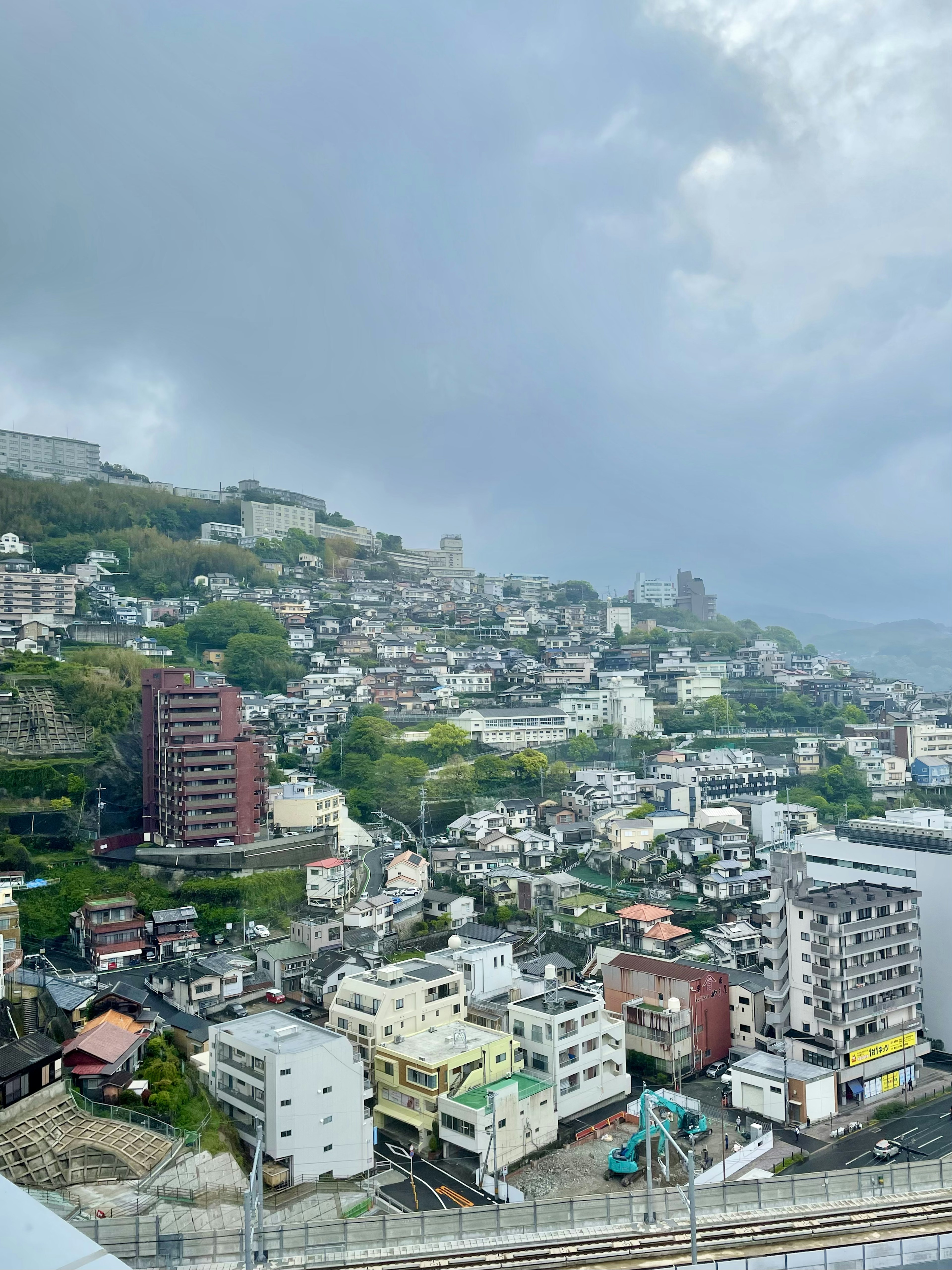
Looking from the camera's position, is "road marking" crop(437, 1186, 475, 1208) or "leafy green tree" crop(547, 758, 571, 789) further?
"leafy green tree" crop(547, 758, 571, 789)

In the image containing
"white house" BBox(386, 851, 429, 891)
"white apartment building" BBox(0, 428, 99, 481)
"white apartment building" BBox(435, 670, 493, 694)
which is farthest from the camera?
"white apartment building" BBox(0, 428, 99, 481)

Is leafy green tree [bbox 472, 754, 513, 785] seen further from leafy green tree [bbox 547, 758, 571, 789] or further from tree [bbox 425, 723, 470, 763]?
leafy green tree [bbox 547, 758, 571, 789]

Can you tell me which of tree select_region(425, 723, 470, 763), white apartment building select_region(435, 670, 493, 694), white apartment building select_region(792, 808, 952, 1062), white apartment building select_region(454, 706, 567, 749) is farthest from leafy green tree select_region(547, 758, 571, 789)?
white apartment building select_region(792, 808, 952, 1062)

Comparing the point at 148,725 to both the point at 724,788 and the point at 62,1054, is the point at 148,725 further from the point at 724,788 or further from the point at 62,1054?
the point at 724,788

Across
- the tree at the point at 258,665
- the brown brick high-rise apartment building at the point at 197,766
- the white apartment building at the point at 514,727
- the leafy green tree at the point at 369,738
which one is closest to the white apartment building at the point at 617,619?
the white apartment building at the point at 514,727

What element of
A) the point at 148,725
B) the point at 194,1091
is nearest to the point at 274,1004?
the point at 194,1091

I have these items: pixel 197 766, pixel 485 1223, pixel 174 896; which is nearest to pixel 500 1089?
pixel 485 1223

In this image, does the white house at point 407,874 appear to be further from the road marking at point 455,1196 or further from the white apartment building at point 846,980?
the road marking at point 455,1196

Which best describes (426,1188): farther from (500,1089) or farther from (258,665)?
(258,665)
